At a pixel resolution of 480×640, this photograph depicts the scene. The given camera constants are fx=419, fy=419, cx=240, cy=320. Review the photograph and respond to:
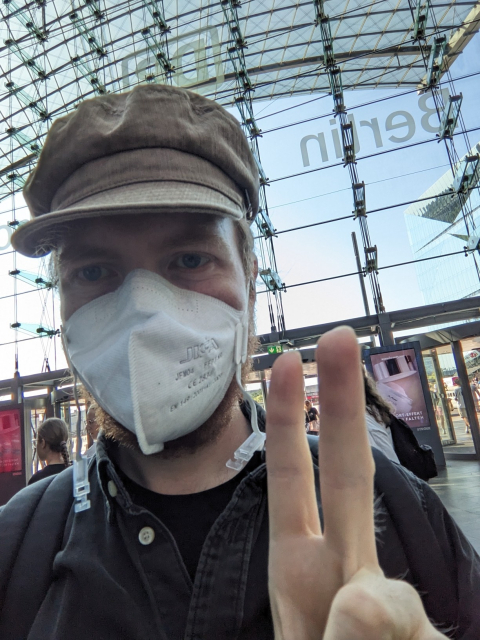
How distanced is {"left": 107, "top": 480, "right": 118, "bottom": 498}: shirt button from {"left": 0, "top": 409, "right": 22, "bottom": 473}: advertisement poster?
20.3 ft

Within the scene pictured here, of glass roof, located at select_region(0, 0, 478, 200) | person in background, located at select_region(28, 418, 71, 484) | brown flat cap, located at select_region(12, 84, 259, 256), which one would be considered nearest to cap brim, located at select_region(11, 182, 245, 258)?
brown flat cap, located at select_region(12, 84, 259, 256)

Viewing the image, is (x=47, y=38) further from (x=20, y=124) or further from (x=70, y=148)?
(x=70, y=148)

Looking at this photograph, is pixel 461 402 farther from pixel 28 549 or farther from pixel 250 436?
pixel 28 549

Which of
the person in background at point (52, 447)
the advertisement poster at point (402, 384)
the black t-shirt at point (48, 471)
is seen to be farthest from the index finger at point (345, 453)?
the advertisement poster at point (402, 384)

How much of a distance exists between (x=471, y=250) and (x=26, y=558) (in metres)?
11.3

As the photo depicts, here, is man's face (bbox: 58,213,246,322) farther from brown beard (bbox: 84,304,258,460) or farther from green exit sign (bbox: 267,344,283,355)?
green exit sign (bbox: 267,344,283,355)

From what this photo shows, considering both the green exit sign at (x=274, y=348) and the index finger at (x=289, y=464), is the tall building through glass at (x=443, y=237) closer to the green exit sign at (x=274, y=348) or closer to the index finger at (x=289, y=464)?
the green exit sign at (x=274, y=348)

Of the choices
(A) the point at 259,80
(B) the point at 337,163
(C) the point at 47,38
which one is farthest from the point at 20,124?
(B) the point at 337,163

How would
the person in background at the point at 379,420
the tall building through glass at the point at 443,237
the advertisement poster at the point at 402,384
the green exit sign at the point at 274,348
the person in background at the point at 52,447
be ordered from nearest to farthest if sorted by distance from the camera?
the person in background at the point at 379,420, the person in background at the point at 52,447, the advertisement poster at the point at 402,384, the green exit sign at the point at 274,348, the tall building through glass at the point at 443,237

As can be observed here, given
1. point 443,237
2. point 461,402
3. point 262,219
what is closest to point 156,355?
point 461,402

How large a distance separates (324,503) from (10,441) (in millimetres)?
6872

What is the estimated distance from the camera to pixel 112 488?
91 cm

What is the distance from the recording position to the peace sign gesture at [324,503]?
0.49m

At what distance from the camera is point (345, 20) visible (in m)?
13.1
